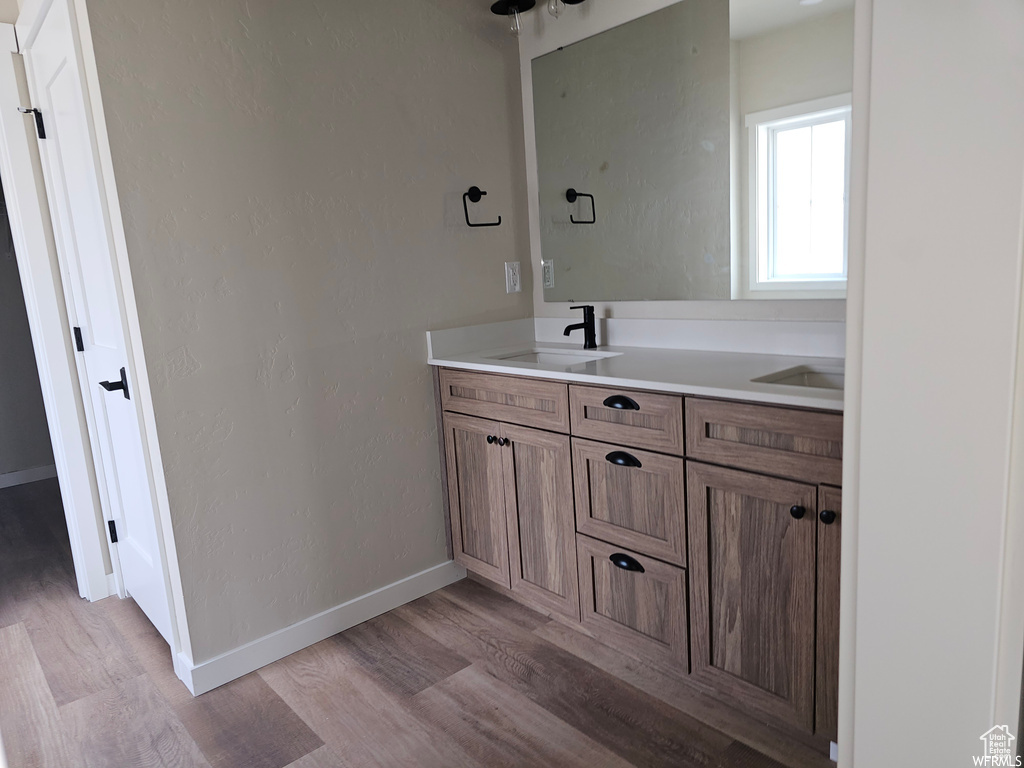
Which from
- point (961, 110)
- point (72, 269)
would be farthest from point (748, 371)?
point (72, 269)

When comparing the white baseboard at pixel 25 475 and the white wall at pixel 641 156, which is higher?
the white wall at pixel 641 156

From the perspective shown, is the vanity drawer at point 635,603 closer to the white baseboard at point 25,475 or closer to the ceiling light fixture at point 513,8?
the ceiling light fixture at point 513,8

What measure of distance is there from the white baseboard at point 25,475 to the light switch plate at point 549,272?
362 centimetres

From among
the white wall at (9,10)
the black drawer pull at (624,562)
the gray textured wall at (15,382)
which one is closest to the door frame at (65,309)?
the white wall at (9,10)

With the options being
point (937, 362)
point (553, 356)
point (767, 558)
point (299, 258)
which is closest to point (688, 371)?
point (767, 558)

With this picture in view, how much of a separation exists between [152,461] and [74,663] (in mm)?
846

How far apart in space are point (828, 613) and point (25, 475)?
4.79 metres

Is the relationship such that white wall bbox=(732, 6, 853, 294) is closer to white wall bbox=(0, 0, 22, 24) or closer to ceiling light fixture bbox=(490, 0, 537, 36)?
ceiling light fixture bbox=(490, 0, 537, 36)

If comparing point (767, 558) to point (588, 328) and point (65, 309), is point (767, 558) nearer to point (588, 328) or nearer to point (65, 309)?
point (588, 328)

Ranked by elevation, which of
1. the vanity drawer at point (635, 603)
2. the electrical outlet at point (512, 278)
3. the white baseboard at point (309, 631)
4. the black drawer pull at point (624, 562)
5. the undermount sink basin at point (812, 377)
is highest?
the electrical outlet at point (512, 278)

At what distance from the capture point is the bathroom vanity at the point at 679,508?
149 cm

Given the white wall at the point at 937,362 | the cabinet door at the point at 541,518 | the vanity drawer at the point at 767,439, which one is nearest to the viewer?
the white wall at the point at 937,362

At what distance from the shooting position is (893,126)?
82 centimetres

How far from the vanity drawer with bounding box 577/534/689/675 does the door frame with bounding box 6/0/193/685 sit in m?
1.20
